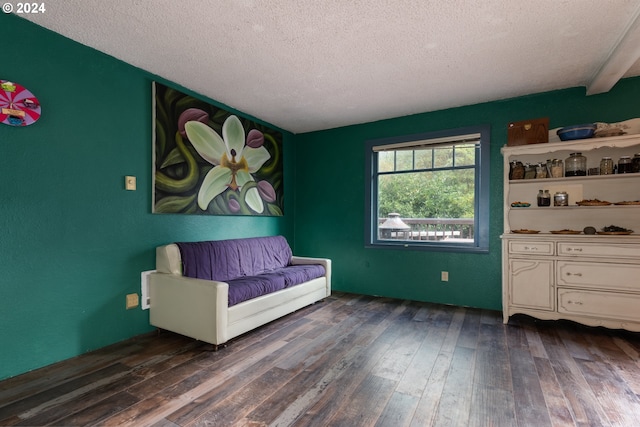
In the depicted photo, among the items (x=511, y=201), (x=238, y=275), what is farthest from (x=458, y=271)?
(x=238, y=275)

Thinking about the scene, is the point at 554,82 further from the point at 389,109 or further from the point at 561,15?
the point at 389,109

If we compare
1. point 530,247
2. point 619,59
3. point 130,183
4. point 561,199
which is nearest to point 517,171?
point 561,199

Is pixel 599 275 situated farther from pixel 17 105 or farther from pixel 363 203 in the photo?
pixel 17 105

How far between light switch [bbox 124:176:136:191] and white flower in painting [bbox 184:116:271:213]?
690 mm

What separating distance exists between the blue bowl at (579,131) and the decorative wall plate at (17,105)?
450 centimetres

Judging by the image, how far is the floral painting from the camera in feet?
9.64

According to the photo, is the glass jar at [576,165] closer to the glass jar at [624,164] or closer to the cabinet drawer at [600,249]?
the glass jar at [624,164]

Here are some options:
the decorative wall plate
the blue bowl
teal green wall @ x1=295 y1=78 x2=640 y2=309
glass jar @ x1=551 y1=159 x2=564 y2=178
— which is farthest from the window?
the decorative wall plate

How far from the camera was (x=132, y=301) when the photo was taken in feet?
8.79

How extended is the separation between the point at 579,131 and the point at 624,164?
50 cm

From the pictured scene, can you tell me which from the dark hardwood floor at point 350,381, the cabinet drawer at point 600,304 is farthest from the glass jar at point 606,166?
the dark hardwood floor at point 350,381

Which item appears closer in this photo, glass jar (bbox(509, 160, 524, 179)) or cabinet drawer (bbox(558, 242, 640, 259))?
cabinet drawer (bbox(558, 242, 640, 259))

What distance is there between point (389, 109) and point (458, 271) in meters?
2.21

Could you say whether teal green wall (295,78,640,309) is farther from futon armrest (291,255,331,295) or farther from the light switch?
the light switch
